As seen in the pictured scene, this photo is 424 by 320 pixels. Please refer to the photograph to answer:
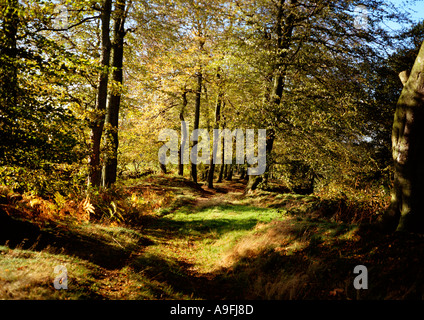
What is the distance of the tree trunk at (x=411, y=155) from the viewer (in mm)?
4508

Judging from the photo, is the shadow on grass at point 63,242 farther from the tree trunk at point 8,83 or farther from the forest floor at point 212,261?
the tree trunk at point 8,83

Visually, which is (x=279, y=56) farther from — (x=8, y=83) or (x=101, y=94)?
(x=8, y=83)

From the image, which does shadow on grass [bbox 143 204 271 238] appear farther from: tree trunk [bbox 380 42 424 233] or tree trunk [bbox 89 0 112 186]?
tree trunk [bbox 380 42 424 233]

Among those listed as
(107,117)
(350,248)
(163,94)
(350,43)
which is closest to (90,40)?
(107,117)

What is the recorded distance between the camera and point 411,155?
462 centimetres

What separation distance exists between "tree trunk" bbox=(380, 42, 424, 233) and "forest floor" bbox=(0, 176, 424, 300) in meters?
0.45

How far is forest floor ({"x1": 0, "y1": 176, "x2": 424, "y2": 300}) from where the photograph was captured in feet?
12.9

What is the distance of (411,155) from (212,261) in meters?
5.57

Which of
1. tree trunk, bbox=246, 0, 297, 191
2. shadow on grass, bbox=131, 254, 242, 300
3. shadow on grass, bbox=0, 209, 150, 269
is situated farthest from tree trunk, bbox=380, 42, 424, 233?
tree trunk, bbox=246, 0, 297, 191

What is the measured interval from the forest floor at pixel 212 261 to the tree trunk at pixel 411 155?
449 millimetres

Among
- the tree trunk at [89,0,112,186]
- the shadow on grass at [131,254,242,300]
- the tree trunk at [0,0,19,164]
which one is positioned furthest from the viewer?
the tree trunk at [89,0,112,186]

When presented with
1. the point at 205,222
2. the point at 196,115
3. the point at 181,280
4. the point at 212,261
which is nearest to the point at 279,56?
the point at 205,222

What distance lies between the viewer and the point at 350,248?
5.02 metres

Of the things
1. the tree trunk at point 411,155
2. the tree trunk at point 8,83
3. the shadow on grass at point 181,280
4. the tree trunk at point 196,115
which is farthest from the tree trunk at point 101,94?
the tree trunk at point 196,115
